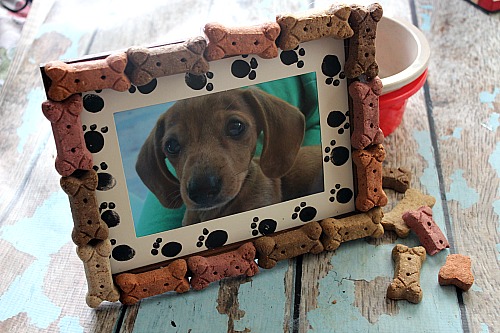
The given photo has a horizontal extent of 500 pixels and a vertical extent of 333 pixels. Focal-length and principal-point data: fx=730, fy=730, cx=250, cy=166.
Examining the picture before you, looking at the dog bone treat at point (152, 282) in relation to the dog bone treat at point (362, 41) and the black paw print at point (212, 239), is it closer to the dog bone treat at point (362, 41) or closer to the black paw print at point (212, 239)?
the black paw print at point (212, 239)

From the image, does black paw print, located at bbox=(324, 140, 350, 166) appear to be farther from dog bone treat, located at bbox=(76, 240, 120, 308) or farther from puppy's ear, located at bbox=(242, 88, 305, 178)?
dog bone treat, located at bbox=(76, 240, 120, 308)

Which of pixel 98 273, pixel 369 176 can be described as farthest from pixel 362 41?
pixel 98 273

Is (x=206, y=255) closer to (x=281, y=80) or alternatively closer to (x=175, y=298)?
(x=175, y=298)

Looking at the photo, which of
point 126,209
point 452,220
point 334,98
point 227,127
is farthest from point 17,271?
point 452,220

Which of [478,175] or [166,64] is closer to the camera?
[166,64]

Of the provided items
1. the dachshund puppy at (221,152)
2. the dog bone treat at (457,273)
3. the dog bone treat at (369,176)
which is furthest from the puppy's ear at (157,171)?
the dog bone treat at (457,273)
